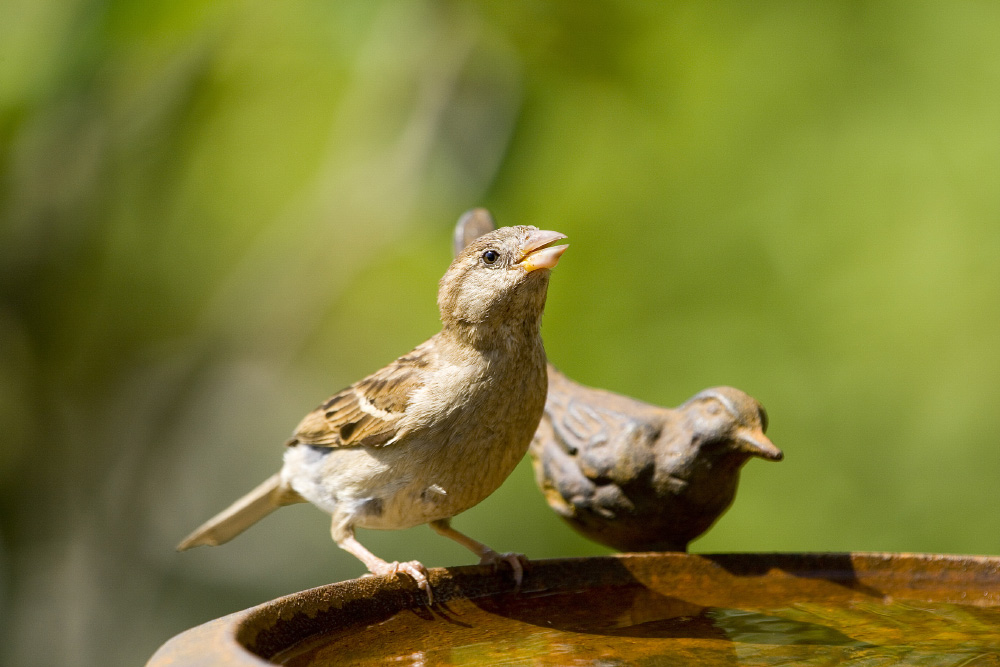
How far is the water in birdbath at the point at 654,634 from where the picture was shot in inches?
80.7

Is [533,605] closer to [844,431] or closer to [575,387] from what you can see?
[575,387]

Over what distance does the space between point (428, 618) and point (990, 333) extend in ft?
14.9

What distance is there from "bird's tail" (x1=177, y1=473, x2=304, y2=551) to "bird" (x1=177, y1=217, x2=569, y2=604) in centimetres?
52

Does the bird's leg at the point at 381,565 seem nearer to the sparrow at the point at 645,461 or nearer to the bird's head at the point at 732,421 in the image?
the sparrow at the point at 645,461

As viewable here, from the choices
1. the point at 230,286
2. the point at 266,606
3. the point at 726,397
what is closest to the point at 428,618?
the point at 266,606

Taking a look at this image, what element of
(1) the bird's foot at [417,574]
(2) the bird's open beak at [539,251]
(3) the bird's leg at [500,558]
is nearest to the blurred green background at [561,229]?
(3) the bird's leg at [500,558]

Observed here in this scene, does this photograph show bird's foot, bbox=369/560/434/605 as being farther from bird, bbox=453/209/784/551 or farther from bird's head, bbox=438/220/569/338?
bird, bbox=453/209/784/551

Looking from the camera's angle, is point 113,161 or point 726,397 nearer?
point 726,397

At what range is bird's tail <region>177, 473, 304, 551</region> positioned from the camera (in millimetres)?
3281

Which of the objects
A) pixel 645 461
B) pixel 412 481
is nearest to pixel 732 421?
pixel 645 461

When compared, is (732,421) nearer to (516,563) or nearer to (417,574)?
(516,563)

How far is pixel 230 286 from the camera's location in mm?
7164

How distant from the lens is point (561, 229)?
22.0 feet

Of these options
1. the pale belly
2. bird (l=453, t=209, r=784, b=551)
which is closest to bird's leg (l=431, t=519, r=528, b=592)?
the pale belly
